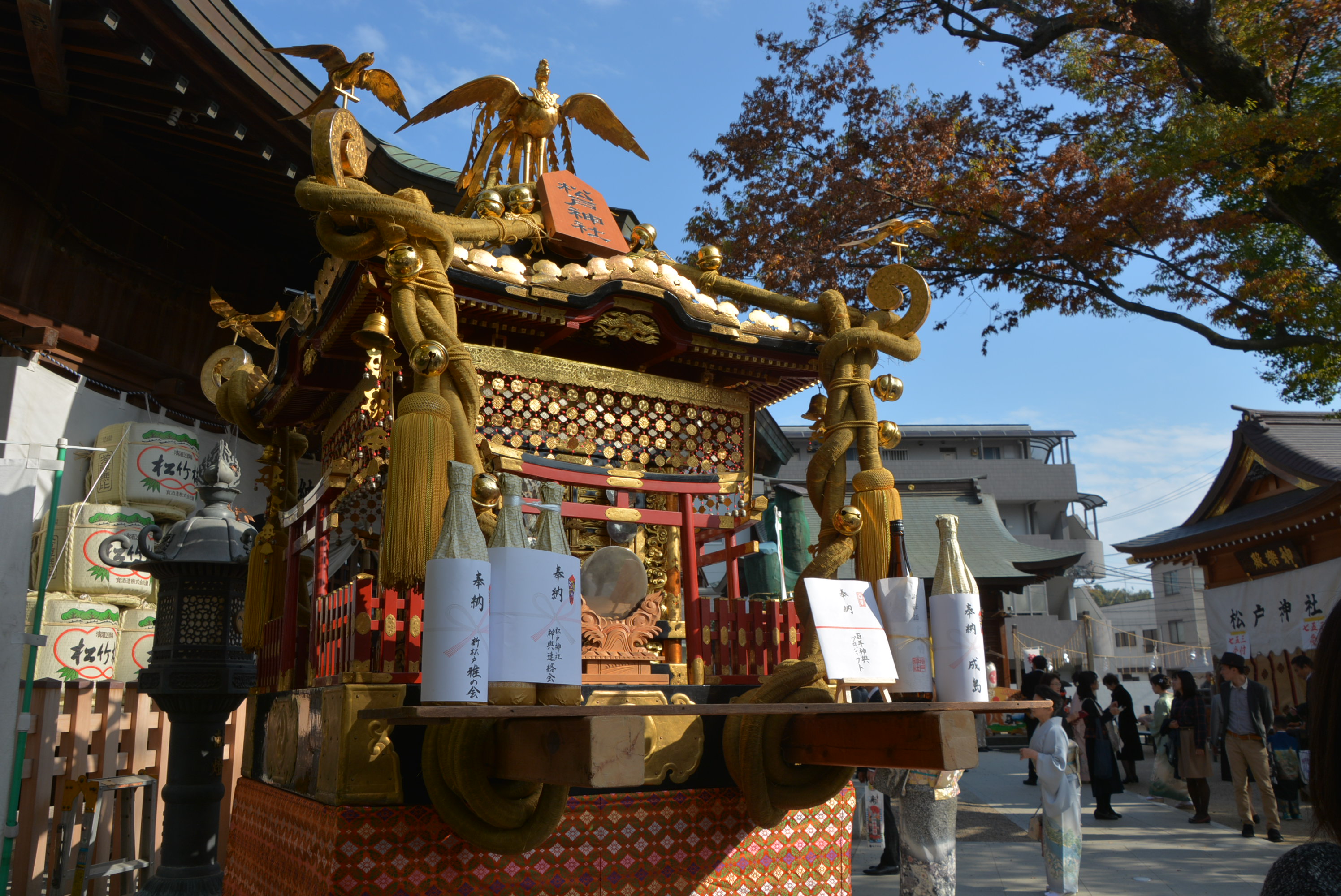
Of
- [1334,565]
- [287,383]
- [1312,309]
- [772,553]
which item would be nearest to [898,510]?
[287,383]

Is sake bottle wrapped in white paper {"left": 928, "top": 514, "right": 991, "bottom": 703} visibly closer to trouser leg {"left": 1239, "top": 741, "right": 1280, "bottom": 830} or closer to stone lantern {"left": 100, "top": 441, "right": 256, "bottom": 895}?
stone lantern {"left": 100, "top": 441, "right": 256, "bottom": 895}

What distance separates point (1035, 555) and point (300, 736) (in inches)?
871

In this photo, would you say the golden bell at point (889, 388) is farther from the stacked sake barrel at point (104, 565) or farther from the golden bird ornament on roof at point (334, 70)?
the stacked sake barrel at point (104, 565)

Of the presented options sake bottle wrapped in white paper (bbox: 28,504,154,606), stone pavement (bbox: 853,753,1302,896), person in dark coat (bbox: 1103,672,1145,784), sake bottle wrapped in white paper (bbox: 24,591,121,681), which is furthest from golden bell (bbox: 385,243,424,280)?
person in dark coat (bbox: 1103,672,1145,784)

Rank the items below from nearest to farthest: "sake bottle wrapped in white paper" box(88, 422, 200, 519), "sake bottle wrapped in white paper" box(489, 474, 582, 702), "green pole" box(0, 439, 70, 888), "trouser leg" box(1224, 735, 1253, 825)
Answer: "sake bottle wrapped in white paper" box(489, 474, 582, 702), "green pole" box(0, 439, 70, 888), "trouser leg" box(1224, 735, 1253, 825), "sake bottle wrapped in white paper" box(88, 422, 200, 519)

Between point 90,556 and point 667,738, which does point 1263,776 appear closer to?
point 667,738

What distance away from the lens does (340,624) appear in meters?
4.82

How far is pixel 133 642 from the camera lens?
10398mm

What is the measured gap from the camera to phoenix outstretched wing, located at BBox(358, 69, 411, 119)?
566 cm

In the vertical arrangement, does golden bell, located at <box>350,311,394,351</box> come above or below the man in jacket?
above

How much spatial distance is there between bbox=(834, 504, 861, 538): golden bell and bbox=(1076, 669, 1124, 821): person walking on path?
25.4 ft

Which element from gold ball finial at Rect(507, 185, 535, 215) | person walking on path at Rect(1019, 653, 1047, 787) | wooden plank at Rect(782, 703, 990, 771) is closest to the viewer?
wooden plank at Rect(782, 703, 990, 771)

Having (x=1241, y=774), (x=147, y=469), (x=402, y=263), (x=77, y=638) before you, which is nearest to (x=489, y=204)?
(x=402, y=263)

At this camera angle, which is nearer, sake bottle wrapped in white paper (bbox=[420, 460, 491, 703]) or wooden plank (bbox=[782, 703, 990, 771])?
sake bottle wrapped in white paper (bbox=[420, 460, 491, 703])
